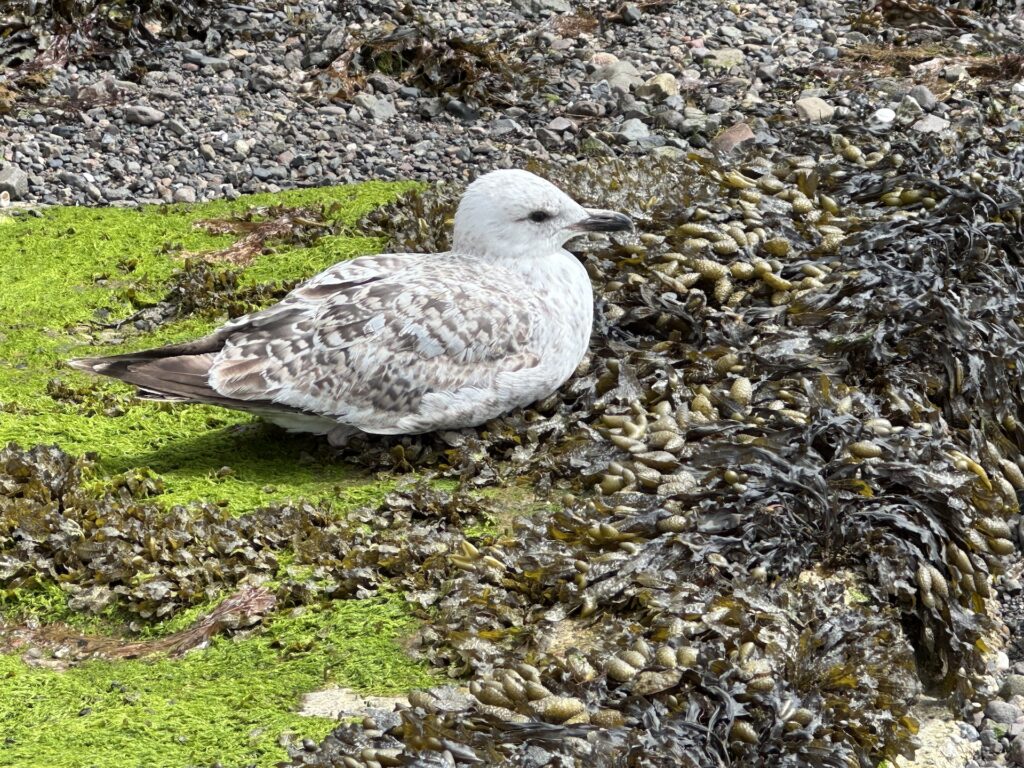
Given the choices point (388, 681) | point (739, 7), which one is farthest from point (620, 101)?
point (388, 681)

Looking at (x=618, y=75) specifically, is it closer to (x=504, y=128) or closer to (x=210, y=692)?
(x=504, y=128)

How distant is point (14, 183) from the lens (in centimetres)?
1004

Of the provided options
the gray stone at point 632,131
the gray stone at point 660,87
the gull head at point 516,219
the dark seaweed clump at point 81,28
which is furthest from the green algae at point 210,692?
the dark seaweed clump at point 81,28

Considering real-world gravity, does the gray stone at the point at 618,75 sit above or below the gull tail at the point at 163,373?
above

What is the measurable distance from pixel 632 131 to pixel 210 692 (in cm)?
691

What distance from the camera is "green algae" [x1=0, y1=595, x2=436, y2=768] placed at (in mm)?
4383

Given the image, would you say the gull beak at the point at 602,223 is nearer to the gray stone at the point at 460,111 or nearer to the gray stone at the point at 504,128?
the gray stone at the point at 504,128

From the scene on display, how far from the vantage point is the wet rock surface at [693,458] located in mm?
4523

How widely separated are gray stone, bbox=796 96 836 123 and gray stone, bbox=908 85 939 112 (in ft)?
2.06

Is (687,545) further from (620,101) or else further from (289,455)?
(620,101)

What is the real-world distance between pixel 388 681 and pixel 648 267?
3350 mm

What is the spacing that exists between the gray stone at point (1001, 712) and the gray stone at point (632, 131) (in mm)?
5970

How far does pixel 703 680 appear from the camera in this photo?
444cm

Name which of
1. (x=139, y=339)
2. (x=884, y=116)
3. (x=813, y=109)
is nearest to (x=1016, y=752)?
(x=139, y=339)
